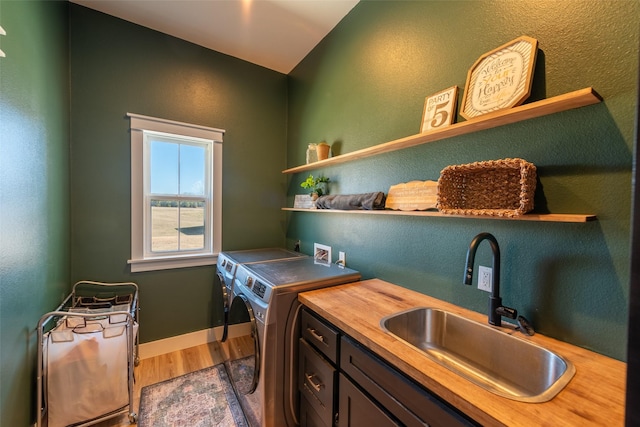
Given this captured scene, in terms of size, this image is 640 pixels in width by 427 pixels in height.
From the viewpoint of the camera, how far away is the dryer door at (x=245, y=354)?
147cm

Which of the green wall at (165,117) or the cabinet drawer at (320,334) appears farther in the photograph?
the green wall at (165,117)

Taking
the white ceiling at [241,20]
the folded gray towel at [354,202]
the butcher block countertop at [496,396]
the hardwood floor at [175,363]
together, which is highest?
the white ceiling at [241,20]

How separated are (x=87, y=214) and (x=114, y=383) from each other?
1294mm

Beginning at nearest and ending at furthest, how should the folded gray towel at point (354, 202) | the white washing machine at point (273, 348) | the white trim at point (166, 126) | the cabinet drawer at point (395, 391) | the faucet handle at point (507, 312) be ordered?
the cabinet drawer at point (395, 391) < the faucet handle at point (507, 312) < the white washing machine at point (273, 348) < the folded gray towel at point (354, 202) < the white trim at point (166, 126)

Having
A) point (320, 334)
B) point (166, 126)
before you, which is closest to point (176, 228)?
point (166, 126)

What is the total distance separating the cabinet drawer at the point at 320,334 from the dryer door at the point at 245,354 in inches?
12.3

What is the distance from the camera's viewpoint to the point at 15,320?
120 cm

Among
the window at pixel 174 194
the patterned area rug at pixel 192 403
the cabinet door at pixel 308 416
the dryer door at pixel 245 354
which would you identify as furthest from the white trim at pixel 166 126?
the cabinet door at pixel 308 416

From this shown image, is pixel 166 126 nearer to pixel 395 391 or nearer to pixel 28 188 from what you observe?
pixel 28 188

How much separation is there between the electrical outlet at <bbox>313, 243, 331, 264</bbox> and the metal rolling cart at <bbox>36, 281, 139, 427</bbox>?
4.55ft

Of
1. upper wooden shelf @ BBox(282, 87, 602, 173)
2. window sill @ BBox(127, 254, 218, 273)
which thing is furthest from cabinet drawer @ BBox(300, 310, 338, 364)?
window sill @ BBox(127, 254, 218, 273)

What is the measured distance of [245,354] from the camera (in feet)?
5.48

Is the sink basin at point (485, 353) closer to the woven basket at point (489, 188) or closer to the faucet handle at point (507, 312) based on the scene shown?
the faucet handle at point (507, 312)

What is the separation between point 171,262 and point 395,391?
7.28 feet
